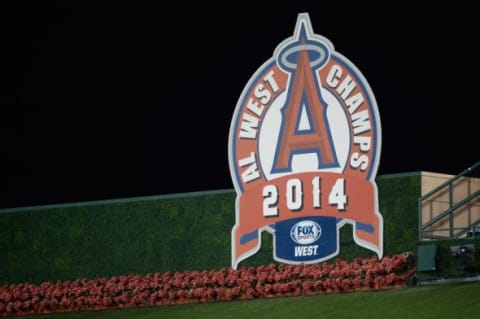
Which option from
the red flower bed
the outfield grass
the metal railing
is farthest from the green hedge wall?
the outfield grass

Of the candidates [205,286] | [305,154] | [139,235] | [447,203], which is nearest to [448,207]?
[447,203]

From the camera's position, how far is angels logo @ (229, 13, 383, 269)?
2759cm

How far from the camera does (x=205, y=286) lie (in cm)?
2898

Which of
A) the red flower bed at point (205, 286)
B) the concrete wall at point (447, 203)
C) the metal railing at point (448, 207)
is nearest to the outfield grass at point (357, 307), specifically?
the red flower bed at point (205, 286)

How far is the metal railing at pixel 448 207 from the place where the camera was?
2612cm

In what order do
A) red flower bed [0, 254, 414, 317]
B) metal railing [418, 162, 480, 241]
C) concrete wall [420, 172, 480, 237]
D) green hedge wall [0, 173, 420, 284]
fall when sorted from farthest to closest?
green hedge wall [0, 173, 420, 284] < red flower bed [0, 254, 414, 317] < concrete wall [420, 172, 480, 237] < metal railing [418, 162, 480, 241]

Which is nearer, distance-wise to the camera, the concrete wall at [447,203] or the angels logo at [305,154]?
the concrete wall at [447,203]

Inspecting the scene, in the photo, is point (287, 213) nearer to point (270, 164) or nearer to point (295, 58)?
point (270, 164)

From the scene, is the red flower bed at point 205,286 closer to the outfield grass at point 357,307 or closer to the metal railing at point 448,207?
the outfield grass at point 357,307

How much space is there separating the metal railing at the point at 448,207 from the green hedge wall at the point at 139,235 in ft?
1.44

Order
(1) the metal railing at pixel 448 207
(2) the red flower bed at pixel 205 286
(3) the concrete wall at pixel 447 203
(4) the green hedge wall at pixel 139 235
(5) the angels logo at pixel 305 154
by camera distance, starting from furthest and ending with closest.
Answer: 1. (5) the angels logo at pixel 305 154
2. (4) the green hedge wall at pixel 139 235
3. (2) the red flower bed at pixel 205 286
4. (3) the concrete wall at pixel 447 203
5. (1) the metal railing at pixel 448 207

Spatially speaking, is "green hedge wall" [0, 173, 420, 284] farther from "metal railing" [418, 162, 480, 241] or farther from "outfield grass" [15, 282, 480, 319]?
"outfield grass" [15, 282, 480, 319]

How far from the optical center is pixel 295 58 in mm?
28484

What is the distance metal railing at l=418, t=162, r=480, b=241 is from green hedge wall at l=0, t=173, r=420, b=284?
17.3 inches
